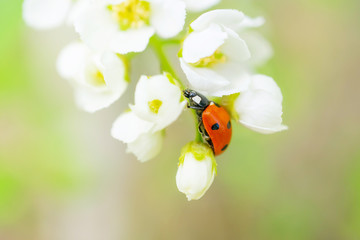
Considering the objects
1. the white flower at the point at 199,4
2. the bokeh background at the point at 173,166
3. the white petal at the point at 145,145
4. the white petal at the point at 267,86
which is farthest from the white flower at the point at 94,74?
the bokeh background at the point at 173,166

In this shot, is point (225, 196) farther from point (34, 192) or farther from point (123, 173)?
point (34, 192)

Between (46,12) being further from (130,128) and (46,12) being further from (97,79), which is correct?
(130,128)

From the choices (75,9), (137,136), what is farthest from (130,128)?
(75,9)

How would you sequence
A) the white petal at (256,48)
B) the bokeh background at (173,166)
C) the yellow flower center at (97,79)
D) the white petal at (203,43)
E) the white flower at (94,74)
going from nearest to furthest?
1. the white petal at (203,43)
2. the white flower at (94,74)
3. the yellow flower center at (97,79)
4. the white petal at (256,48)
5. the bokeh background at (173,166)

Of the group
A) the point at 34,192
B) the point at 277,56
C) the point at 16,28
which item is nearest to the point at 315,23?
the point at 277,56

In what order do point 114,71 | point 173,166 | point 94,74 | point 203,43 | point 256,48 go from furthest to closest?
point 173,166
point 256,48
point 94,74
point 114,71
point 203,43

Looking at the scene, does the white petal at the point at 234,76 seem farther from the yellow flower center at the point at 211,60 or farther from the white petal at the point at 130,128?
the white petal at the point at 130,128
